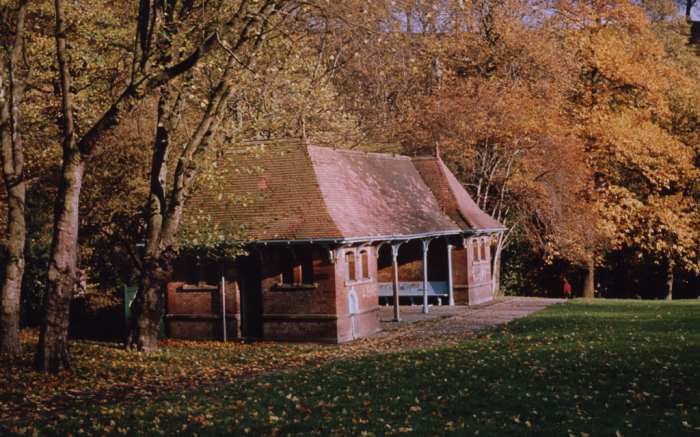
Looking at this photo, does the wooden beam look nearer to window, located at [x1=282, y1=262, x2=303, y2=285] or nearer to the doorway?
the doorway

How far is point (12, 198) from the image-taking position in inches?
787

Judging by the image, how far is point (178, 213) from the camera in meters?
22.7

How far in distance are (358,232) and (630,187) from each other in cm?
2296

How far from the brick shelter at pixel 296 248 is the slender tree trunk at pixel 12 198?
541cm

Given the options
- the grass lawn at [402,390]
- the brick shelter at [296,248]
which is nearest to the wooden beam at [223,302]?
the brick shelter at [296,248]

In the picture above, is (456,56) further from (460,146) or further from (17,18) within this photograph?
(17,18)

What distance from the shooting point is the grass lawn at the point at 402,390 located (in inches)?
489

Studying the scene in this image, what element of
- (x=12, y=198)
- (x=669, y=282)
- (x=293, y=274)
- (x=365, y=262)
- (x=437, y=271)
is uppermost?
(x=12, y=198)

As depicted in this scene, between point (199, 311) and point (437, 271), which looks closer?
point (199, 311)

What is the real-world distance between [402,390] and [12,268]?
10087mm

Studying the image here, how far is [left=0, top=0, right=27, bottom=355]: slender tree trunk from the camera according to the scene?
64.6 ft

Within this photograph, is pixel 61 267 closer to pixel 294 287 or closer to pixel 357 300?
pixel 294 287

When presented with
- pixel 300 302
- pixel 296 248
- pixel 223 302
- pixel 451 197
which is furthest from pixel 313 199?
pixel 451 197

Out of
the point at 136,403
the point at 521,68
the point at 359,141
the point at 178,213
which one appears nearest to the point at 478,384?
the point at 136,403
